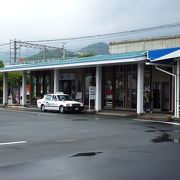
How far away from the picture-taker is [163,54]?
79.6ft

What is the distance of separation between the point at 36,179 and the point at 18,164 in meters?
1.58

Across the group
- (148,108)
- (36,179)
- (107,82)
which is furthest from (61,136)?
(107,82)

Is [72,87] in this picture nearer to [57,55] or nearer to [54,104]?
[54,104]

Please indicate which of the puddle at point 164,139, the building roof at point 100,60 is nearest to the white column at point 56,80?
the building roof at point 100,60

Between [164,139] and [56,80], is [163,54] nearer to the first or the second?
[164,139]

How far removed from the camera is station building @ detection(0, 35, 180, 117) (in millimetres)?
26469

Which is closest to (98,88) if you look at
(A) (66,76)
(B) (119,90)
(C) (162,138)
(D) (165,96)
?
(B) (119,90)

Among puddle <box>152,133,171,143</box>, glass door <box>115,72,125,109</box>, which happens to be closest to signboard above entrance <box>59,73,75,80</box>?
glass door <box>115,72,125,109</box>

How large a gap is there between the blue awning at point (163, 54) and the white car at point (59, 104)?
822cm

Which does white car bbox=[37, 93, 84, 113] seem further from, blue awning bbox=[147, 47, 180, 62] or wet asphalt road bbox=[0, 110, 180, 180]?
wet asphalt road bbox=[0, 110, 180, 180]

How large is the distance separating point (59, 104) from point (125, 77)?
6.09 meters

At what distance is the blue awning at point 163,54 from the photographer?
76.4 feet

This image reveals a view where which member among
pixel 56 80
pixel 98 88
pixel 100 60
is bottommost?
pixel 98 88

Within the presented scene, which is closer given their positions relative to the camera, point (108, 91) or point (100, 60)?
point (100, 60)
